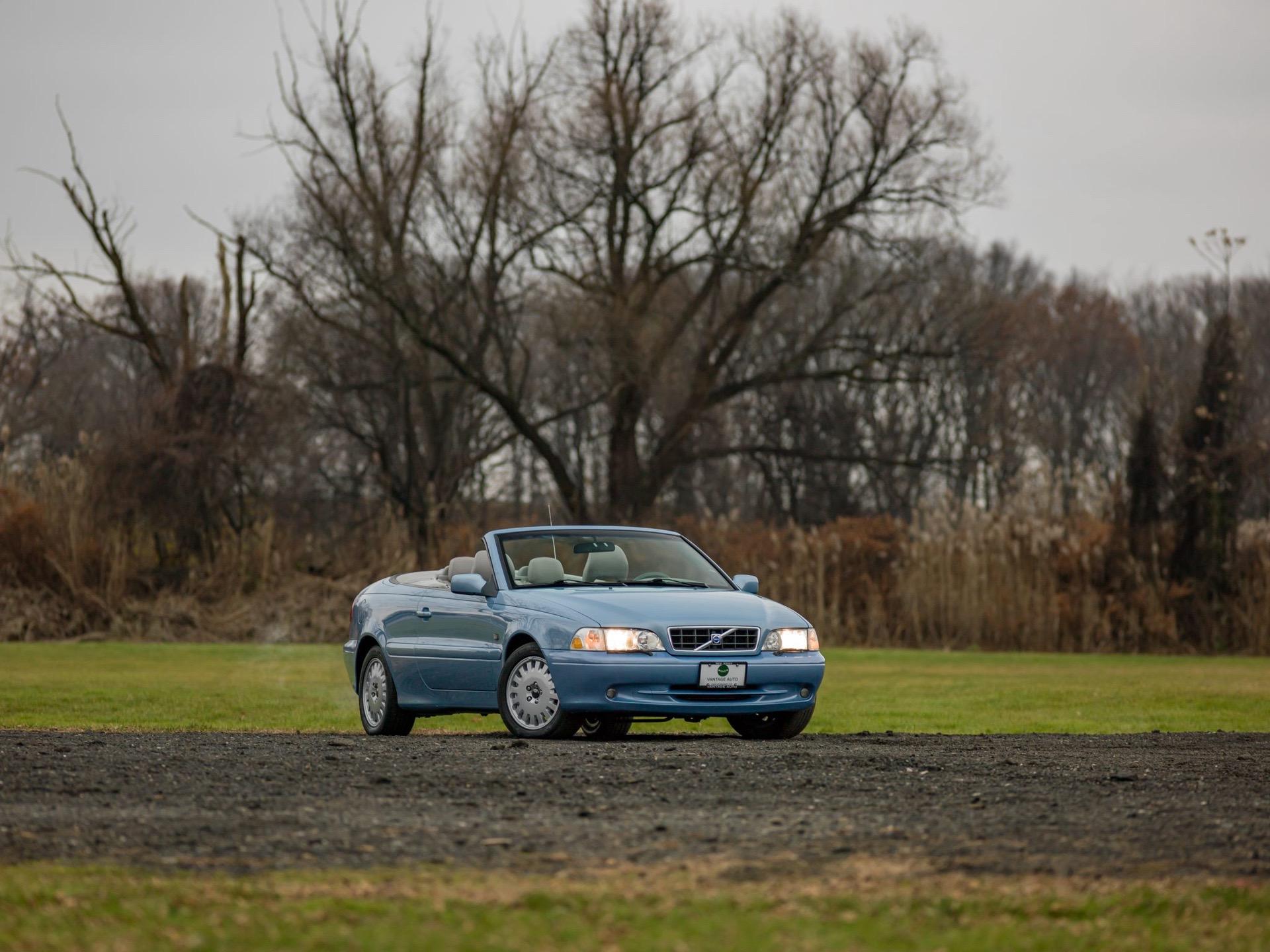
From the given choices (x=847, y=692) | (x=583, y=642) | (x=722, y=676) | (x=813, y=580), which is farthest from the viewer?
(x=813, y=580)

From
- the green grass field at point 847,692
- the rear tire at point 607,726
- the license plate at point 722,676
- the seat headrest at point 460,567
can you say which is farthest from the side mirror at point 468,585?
the green grass field at point 847,692

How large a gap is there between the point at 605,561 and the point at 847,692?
815 cm

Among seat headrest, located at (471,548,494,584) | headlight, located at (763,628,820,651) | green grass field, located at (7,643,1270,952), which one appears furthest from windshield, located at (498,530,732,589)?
green grass field, located at (7,643,1270,952)

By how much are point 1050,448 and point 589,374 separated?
2146cm

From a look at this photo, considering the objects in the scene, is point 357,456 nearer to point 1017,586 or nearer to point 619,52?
point 619,52

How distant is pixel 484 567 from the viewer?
557 inches

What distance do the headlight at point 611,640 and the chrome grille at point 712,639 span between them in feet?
0.63

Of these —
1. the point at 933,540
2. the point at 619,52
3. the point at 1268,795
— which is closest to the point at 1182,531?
the point at 933,540

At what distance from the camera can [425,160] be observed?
145 feet

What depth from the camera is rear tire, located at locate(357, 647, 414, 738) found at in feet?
46.7

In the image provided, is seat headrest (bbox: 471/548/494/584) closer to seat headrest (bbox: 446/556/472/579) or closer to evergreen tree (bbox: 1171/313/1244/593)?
seat headrest (bbox: 446/556/472/579)

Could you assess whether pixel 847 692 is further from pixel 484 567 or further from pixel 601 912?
pixel 601 912

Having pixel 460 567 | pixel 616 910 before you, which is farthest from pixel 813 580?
pixel 616 910

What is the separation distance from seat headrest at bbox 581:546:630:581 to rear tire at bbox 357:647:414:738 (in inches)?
67.4
